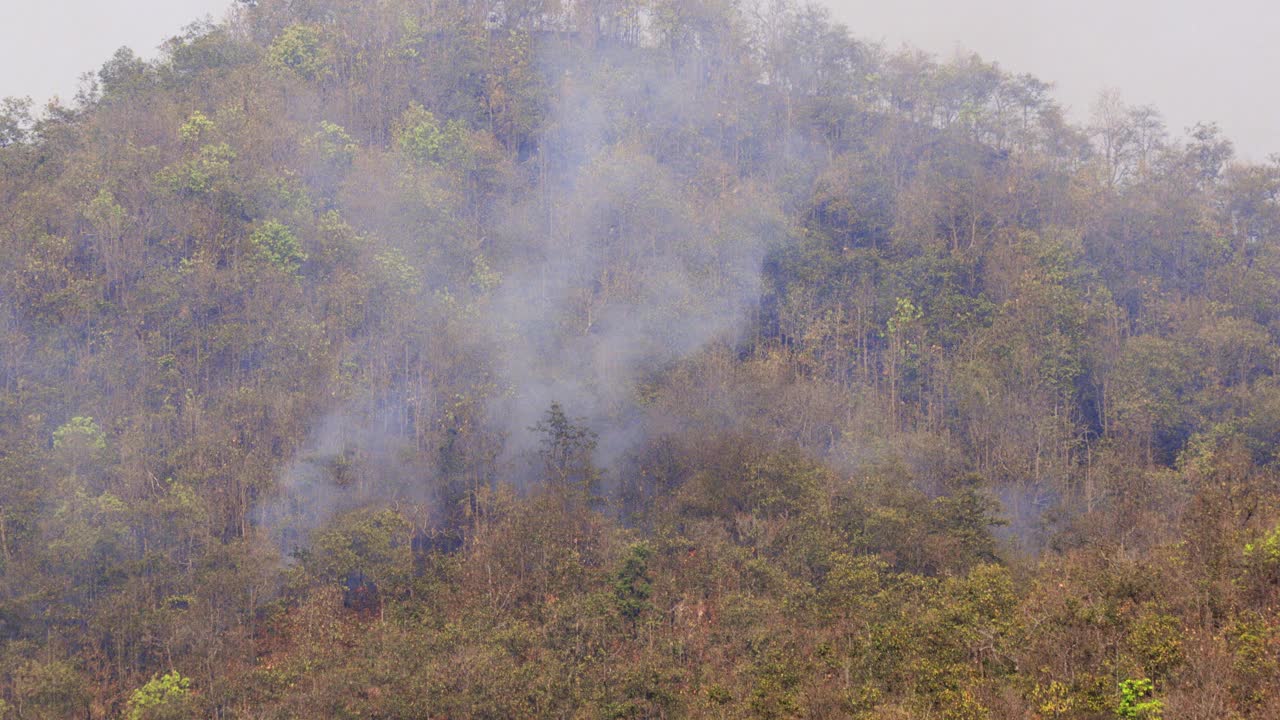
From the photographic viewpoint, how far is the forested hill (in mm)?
22938

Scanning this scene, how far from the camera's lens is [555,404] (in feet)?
114

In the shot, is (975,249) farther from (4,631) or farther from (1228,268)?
(4,631)

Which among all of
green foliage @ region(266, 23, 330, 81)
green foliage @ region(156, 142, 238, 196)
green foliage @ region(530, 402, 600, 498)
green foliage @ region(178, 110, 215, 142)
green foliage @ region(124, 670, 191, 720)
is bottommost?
green foliage @ region(124, 670, 191, 720)

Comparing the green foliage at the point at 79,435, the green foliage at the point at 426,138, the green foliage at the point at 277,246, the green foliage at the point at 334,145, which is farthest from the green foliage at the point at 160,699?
the green foliage at the point at 426,138

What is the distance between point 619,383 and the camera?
3669 centimetres

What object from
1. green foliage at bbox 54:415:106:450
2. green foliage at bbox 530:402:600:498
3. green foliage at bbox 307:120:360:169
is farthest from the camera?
green foliage at bbox 307:120:360:169

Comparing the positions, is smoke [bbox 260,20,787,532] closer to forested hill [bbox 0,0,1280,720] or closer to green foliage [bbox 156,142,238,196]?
forested hill [bbox 0,0,1280,720]

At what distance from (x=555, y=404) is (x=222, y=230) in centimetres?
1196

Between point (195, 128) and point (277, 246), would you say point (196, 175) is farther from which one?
point (277, 246)

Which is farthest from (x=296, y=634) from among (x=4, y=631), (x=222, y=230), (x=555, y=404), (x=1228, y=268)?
(x=1228, y=268)

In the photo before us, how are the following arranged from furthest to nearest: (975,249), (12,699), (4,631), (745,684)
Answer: (975,249) → (4,631) → (12,699) → (745,684)

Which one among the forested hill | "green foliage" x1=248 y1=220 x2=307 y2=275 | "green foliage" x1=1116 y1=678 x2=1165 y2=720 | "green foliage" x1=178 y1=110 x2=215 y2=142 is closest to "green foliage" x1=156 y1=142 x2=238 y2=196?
the forested hill

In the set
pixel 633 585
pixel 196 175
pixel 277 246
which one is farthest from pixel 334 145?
pixel 633 585

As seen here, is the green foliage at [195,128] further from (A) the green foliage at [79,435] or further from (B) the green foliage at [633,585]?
(B) the green foliage at [633,585]
